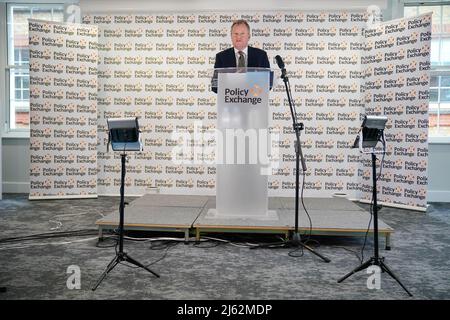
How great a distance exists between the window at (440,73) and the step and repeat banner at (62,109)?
517cm

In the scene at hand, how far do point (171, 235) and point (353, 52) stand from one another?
162 inches

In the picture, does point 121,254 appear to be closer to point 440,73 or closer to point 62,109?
point 62,109

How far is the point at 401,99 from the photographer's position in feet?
20.3

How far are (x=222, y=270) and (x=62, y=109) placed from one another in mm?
4412

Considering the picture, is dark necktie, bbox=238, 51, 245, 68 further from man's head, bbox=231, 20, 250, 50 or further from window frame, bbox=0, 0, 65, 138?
window frame, bbox=0, 0, 65, 138

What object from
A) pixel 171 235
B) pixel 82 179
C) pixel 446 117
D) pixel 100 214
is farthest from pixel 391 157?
pixel 82 179

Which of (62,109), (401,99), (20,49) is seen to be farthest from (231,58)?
(20,49)

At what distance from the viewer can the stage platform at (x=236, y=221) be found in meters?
4.04

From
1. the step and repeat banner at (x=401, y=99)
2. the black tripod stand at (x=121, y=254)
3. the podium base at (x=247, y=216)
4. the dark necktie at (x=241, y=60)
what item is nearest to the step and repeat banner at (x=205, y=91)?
the step and repeat banner at (x=401, y=99)

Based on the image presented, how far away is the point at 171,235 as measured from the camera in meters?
4.48

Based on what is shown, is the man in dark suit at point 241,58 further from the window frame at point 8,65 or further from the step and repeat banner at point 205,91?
the window frame at point 8,65

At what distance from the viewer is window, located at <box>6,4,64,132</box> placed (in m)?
7.44

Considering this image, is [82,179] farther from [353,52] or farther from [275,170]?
[353,52]

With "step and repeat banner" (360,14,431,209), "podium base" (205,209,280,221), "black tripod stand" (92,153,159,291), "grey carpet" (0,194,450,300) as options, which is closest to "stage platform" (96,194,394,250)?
"podium base" (205,209,280,221)
